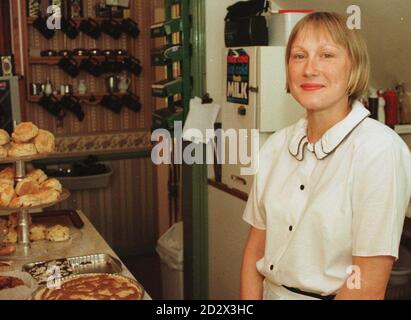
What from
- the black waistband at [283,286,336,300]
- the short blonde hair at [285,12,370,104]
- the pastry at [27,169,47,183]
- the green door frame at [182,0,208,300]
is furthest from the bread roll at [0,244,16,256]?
the green door frame at [182,0,208,300]

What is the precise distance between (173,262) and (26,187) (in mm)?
1309

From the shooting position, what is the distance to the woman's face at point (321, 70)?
118cm

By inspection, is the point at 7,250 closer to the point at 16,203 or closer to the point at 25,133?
the point at 16,203

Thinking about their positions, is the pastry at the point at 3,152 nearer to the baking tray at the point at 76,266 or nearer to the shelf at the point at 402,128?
the baking tray at the point at 76,266

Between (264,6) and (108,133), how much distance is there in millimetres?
1828

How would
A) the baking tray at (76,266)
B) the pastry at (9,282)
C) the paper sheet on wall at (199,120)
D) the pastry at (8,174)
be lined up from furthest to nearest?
the paper sheet on wall at (199,120) < the pastry at (8,174) < the baking tray at (76,266) < the pastry at (9,282)

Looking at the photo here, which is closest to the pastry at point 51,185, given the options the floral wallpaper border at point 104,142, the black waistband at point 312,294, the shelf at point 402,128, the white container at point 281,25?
the black waistband at point 312,294

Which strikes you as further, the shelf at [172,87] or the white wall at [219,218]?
the shelf at [172,87]

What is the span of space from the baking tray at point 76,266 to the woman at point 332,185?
1.50 feet

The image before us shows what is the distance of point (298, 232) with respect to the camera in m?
1.22

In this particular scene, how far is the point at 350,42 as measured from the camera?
1.17 m

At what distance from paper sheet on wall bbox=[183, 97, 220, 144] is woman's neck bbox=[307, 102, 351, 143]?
4.15 feet

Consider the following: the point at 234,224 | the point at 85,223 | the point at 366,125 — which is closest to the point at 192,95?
the point at 234,224

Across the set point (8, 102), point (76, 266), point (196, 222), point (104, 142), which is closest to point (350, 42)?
point (76, 266)
